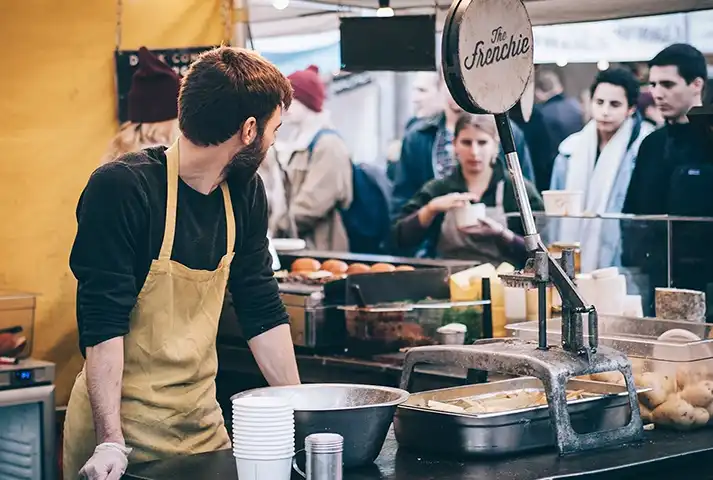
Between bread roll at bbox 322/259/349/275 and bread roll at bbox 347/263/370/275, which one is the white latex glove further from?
bread roll at bbox 322/259/349/275

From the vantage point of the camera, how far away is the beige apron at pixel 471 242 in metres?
5.64

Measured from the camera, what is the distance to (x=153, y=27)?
5430mm

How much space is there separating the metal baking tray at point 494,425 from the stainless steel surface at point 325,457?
0.47 metres

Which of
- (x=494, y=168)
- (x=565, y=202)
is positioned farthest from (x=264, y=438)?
(x=494, y=168)

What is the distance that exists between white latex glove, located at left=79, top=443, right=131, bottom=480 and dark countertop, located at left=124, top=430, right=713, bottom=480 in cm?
3

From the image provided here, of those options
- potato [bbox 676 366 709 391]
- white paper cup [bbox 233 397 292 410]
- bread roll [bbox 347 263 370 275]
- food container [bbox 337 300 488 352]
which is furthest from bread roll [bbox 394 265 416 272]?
white paper cup [bbox 233 397 292 410]

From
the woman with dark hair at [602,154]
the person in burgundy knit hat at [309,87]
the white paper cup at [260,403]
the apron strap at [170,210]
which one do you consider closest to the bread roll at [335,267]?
the woman with dark hair at [602,154]

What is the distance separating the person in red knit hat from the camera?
6.66 metres

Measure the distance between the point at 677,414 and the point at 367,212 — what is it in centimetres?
374

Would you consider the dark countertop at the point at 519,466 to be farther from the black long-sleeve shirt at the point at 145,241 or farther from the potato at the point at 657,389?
the black long-sleeve shirt at the point at 145,241

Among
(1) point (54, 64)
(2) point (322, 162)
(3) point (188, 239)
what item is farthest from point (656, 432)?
(2) point (322, 162)

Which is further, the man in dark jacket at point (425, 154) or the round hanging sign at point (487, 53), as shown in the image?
the man in dark jacket at point (425, 154)

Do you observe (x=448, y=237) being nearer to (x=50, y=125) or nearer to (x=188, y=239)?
(x=50, y=125)

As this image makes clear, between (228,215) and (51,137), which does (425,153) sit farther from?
(228,215)
